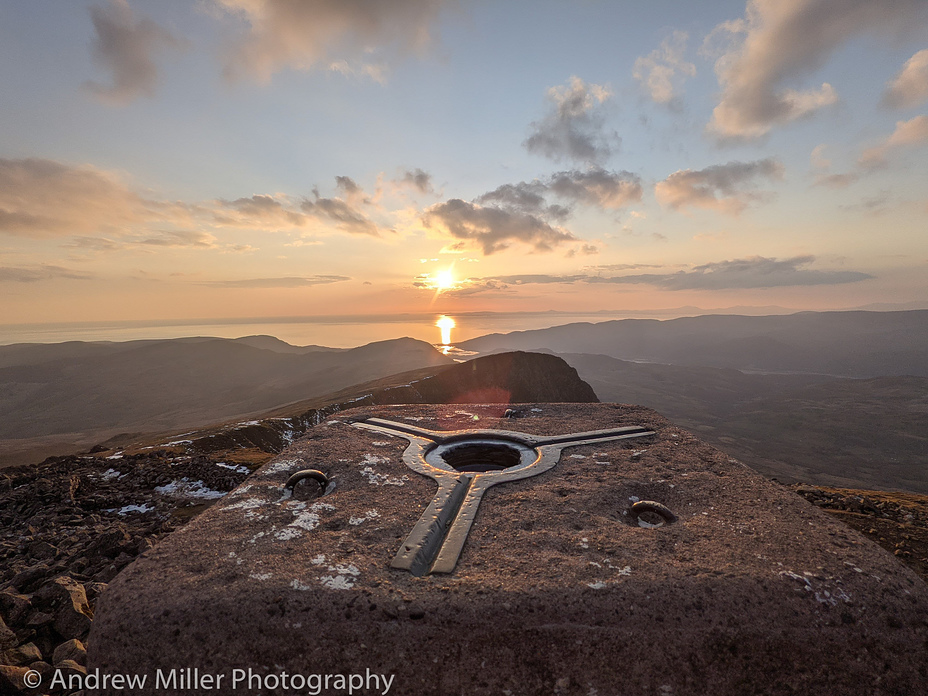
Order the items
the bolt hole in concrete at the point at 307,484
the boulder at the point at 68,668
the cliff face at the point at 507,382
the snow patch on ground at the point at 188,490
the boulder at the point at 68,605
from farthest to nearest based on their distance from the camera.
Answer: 1. the cliff face at the point at 507,382
2. the snow patch on ground at the point at 188,490
3. the bolt hole in concrete at the point at 307,484
4. the boulder at the point at 68,605
5. the boulder at the point at 68,668

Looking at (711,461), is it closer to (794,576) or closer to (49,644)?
(794,576)

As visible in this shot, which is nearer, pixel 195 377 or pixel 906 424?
pixel 906 424

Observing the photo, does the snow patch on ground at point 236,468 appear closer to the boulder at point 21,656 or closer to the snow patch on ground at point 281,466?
the snow patch on ground at point 281,466

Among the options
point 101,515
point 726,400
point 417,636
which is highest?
point 417,636

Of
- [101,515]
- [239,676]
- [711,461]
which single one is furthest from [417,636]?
[101,515]

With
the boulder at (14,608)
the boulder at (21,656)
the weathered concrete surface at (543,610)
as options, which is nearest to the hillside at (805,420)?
the weathered concrete surface at (543,610)

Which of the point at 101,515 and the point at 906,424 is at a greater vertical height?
the point at 101,515

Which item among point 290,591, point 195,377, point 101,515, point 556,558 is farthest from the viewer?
point 195,377
